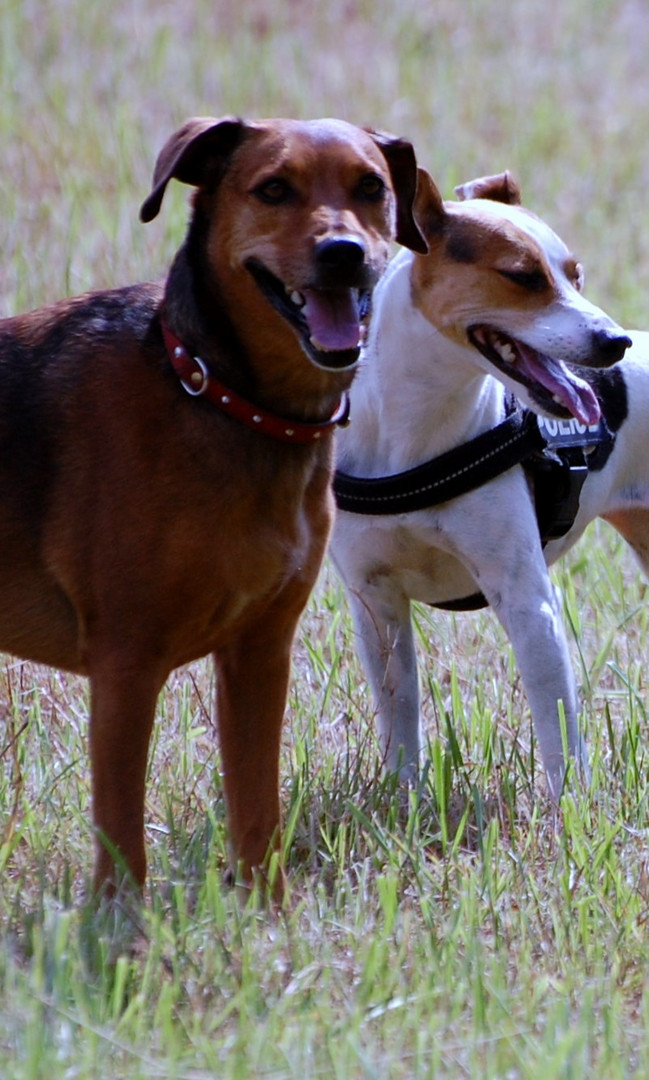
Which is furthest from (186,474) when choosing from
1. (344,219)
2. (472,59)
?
(472,59)

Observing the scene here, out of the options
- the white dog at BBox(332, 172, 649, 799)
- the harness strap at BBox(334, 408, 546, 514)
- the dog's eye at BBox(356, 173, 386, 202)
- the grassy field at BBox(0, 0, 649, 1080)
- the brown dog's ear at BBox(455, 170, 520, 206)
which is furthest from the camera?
the brown dog's ear at BBox(455, 170, 520, 206)

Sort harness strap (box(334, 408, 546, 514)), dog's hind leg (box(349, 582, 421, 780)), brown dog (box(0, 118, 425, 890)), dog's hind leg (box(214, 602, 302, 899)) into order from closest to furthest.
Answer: brown dog (box(0, 118, 425, 890)), dog's hind leg (box(214, 602, 302, 899)), harness strap (box(334, 408, 546, 514)), dog's hind leg (box(349, 582, 421, 780))

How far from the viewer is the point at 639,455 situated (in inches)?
182

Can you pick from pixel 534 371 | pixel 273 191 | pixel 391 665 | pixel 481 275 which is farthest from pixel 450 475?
pixel 273 191

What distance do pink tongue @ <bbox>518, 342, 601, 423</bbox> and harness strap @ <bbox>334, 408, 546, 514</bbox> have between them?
16 centimetres

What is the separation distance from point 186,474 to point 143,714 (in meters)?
0.50

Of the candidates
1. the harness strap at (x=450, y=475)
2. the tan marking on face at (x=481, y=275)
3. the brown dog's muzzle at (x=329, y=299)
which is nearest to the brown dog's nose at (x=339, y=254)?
the brown dog's muzzle at (x=329, y=299)

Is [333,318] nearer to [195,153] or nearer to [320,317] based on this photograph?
[320,317]

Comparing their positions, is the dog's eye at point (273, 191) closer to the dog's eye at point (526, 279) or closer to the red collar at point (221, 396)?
the red collar at point (221, 396)

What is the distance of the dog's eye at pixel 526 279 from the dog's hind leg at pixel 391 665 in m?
0.93

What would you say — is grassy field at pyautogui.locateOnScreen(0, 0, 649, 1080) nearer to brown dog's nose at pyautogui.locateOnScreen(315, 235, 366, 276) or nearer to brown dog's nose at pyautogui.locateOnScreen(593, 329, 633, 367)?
brown dog's nose at pyautogui.locateOnScreen(593, 329, 633, 367)

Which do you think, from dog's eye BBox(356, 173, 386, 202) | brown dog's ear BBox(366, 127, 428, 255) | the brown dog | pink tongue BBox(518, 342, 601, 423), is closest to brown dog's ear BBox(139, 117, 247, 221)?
the brown dog

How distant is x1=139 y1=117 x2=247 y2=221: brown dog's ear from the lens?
3.18m

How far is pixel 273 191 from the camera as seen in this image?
10.4 feet
